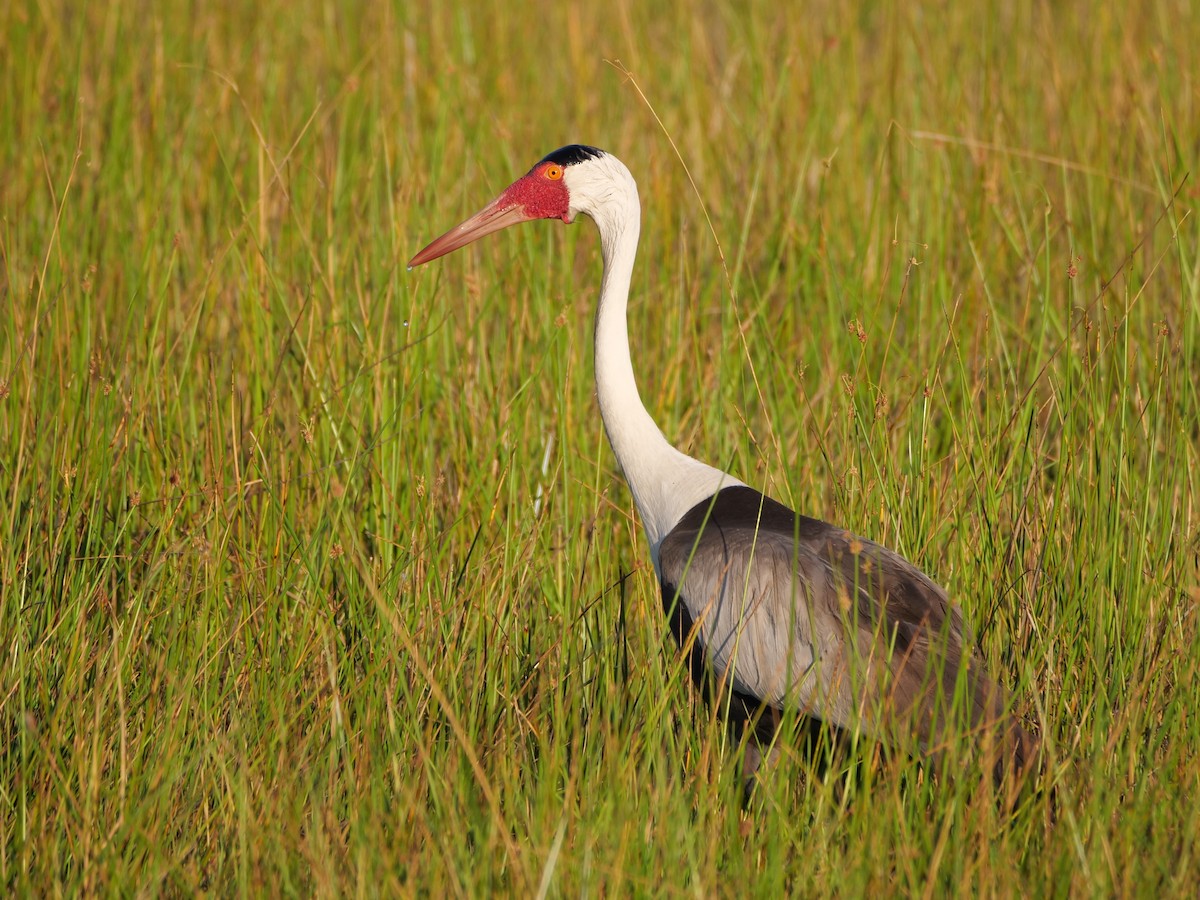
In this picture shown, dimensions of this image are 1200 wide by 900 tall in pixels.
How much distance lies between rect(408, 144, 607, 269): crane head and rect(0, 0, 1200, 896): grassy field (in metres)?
0.35

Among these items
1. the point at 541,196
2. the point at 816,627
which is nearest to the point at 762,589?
the point at 816,627

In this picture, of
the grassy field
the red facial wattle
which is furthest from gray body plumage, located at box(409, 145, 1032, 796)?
the grassy field

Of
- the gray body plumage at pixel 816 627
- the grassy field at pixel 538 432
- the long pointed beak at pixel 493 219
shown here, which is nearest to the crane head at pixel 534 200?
the long pointed beak at pixel 493 219

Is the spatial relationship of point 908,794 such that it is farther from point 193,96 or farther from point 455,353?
point 193,96

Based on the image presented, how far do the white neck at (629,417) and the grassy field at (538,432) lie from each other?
21 cm

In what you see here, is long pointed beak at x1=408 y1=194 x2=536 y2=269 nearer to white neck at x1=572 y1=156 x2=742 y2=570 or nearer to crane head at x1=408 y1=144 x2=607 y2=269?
crane head at x1=408 y1=144 x2=607 y2=269

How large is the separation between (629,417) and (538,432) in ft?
2.68

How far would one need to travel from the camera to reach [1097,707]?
2.46 m

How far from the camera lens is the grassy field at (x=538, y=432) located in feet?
7.57

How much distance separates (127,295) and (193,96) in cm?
111

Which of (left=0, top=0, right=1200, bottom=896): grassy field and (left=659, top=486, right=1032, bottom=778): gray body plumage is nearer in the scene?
(left=0, top=0, right=1200, bottom=896): grassy field

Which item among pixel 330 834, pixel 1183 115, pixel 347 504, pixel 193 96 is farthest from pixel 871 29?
pixel 330 834

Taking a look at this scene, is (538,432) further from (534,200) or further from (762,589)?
(762,589)

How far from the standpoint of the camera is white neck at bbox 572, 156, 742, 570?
2.93 m
